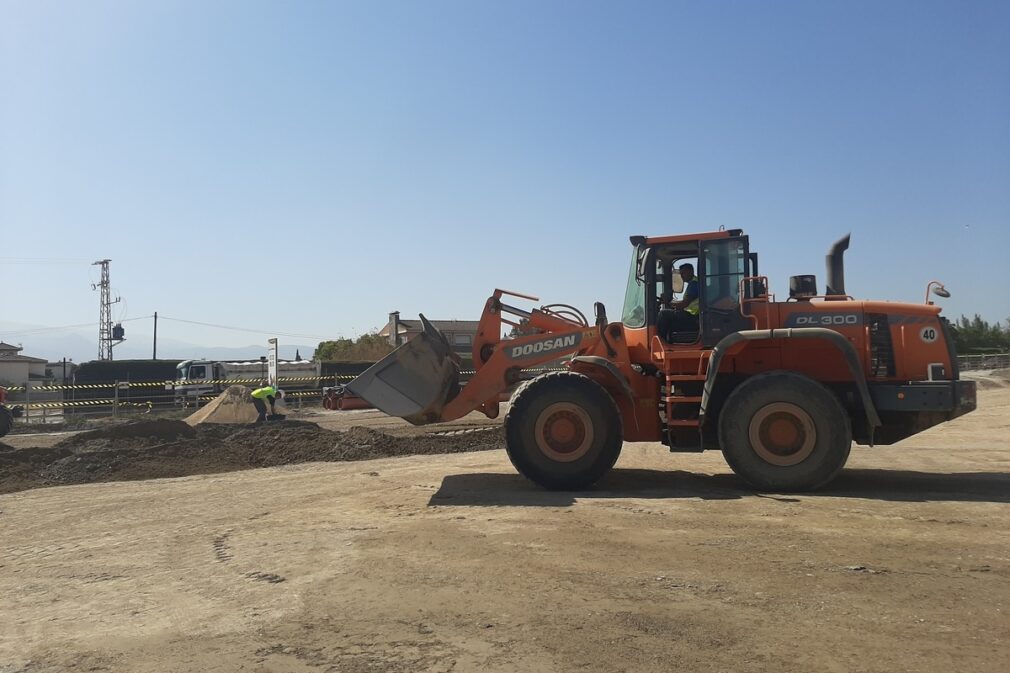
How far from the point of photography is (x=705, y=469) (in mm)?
11000

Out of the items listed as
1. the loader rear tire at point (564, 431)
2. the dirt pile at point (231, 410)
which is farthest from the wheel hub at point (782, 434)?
the dirt pile at point (231, 410)

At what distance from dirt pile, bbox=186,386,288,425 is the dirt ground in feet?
37.4

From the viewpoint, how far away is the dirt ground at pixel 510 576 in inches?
174

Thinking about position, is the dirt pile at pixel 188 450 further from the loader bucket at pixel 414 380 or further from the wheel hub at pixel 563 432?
the wheel hub at pixel 563 432

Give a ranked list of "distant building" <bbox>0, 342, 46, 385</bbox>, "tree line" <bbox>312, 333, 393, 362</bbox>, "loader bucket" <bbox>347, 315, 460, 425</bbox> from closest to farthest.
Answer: "loader bucket" <bbox>347, 315, 460, 425</bbox> → "tree line" <bbox>312, 333, 393, 362</bbox> → "distant building" <bbox>0, 342, 46, 385</bbox>

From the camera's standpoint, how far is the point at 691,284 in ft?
31.4

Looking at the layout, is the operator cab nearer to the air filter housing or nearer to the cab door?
the cab door

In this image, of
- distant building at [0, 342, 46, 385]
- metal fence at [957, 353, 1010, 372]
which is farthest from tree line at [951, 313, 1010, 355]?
distant building at [0, 342, 46, 385]

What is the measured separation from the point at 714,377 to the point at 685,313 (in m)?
1.04

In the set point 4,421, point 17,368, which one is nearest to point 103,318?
point 17,368

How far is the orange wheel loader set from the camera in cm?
870

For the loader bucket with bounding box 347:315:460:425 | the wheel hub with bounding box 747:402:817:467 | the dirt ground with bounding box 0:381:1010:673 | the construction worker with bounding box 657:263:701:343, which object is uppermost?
the construction worker with bounding box 657:263:701:343

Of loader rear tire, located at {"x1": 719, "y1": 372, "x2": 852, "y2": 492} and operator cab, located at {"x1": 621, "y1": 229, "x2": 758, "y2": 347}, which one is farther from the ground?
operator cab, located at {"x1": 621, "y1": 229, "x2": 758, "y2": 347}

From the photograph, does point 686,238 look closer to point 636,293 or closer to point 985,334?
point 636,293
